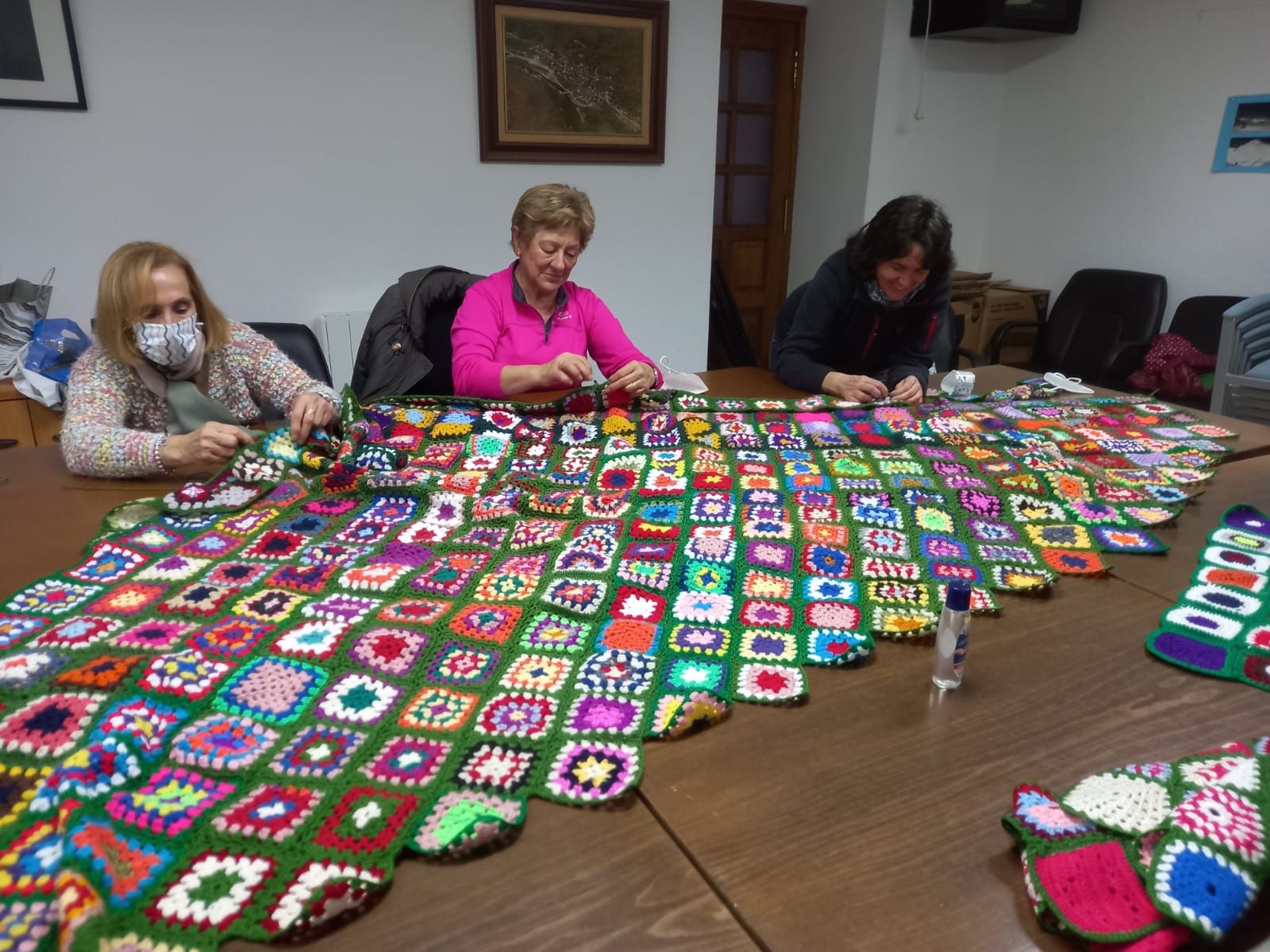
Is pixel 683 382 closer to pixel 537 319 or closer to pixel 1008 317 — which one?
pixel 537 319

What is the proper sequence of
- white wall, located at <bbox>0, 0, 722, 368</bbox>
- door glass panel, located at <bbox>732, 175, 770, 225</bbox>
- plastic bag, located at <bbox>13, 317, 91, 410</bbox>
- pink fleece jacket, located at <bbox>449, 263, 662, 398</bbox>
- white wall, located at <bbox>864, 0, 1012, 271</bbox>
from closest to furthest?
pink fleece jacket, located at <bbox>449, 263, 662, 398</bbox> < plastic bag, located at <bbox>13, 317, 91, 410</bbox> < white wall, located at <bbox>0, 0, 722, 368</bbox> < white wall, located at <bbox>864, 0, 1012, 271</bbox> < door glass panel, located at <bbox>732, 175, 770, 225</bbox>

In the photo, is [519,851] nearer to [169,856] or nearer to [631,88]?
[169,856]

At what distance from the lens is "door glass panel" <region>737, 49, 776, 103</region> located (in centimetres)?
461

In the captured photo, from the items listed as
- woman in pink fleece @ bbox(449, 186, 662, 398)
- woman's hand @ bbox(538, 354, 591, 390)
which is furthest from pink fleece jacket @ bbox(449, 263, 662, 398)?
woman's hand @ bbox(538, 354, 591, 390)

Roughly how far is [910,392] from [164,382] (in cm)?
170

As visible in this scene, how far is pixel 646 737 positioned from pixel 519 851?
0.61 feet

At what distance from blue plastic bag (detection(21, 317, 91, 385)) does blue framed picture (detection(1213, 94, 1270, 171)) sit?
4.81 metres

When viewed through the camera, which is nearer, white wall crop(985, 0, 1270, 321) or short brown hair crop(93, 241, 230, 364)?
short brown hair crop(93, 241, 230, 364)

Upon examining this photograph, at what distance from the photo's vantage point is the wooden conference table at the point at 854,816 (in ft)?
2.13

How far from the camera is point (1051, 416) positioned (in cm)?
195

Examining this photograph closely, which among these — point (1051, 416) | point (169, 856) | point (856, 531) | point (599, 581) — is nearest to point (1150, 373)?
point (1051, 416)

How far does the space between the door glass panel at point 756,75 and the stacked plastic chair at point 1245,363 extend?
2798mm

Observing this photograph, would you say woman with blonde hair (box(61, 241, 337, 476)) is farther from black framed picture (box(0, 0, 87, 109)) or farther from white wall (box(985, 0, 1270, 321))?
white wall (box(985, 0, 1270, 321))

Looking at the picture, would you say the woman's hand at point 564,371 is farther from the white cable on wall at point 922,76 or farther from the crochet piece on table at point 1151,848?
the white cable on wall at point 922,76
